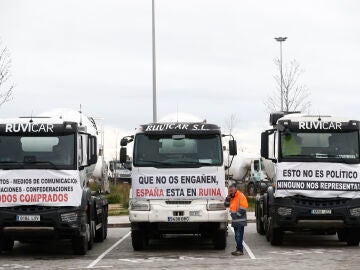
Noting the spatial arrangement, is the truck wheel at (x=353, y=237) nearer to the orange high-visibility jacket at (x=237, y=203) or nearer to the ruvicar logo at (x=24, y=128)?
the orange high-visibility jacket at (x=237, y=203)

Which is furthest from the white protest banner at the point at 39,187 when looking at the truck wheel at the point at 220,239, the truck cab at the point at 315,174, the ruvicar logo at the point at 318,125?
the ruvicar logo at the point at 318,125

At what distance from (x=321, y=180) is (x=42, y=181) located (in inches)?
255

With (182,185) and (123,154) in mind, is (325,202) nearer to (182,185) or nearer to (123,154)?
(182,185)

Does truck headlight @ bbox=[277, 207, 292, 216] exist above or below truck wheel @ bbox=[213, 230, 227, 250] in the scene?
above

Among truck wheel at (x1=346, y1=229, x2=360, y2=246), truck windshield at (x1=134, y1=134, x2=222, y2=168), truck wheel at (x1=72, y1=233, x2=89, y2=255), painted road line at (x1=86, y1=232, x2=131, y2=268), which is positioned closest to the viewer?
painted road line at (x1=86, y1=232, x2=131, y2=268)

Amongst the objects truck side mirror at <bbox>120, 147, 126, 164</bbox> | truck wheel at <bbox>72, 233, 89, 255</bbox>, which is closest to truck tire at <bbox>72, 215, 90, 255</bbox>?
truck wheel at <bbox>72, 233, 89, 255</bbox>

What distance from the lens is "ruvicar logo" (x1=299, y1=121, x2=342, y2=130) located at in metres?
20.4

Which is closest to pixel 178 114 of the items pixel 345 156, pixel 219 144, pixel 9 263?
pixel 219 144

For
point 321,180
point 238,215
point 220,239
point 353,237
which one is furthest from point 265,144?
point 353,237

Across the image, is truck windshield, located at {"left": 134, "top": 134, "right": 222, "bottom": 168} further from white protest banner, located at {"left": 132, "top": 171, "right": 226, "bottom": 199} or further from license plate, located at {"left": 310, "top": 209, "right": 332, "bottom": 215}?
license plate, located at {"left": 310, "top": 209, "right": 332, "bottom": 215}

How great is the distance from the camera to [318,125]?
805 inches

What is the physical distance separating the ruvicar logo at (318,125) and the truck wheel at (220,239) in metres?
3.22

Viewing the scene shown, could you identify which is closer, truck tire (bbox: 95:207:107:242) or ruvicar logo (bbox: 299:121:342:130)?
ruvicar logo (bbox: 299:121:342:130)

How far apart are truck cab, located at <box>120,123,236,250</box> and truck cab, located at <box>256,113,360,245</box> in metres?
1.80
